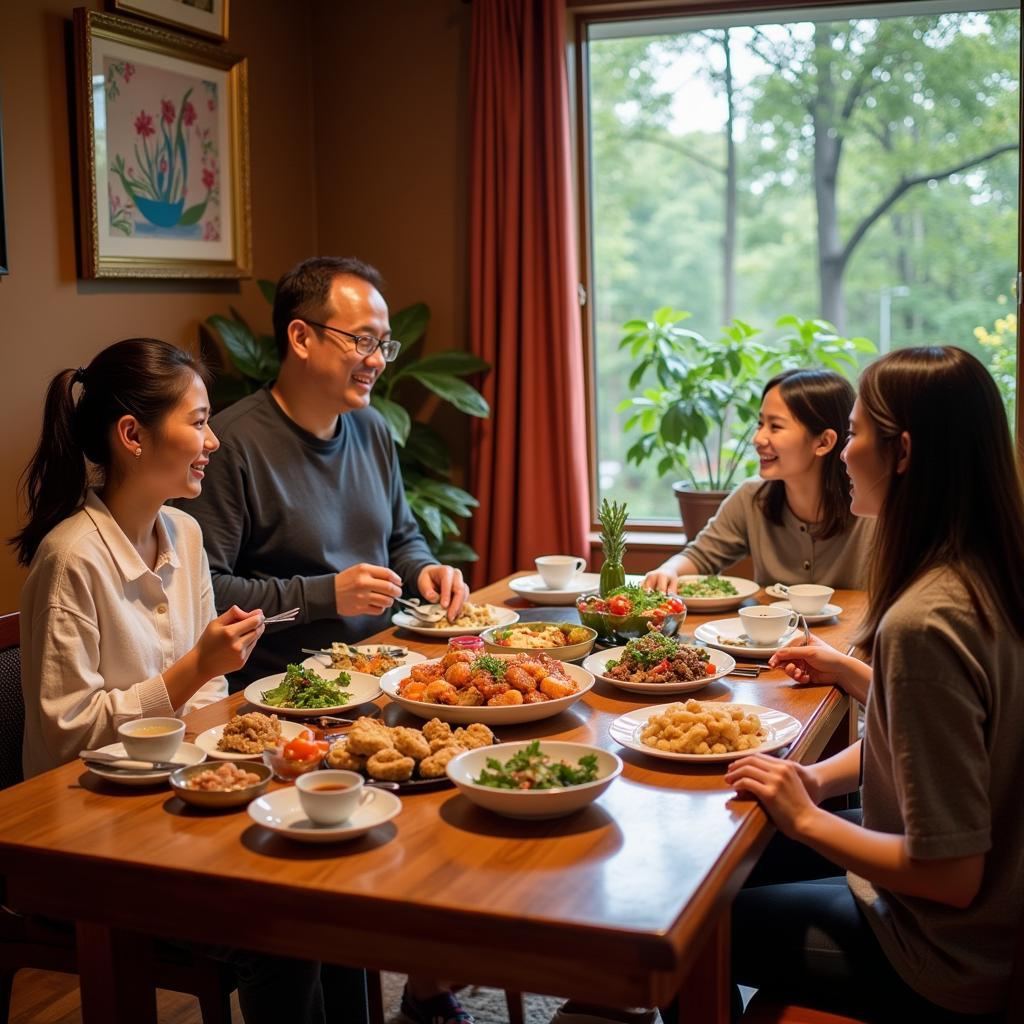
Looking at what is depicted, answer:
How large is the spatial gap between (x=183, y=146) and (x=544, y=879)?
124 inches

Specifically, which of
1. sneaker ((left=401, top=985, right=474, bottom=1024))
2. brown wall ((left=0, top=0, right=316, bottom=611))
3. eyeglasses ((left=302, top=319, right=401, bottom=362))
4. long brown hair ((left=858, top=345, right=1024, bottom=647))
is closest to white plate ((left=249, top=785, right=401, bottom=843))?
long brown hair ((left=858, top=345, right=1024, bottom=647))

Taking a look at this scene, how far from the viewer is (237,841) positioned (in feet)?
4.61

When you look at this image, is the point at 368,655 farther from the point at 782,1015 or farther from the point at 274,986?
the point at 782,1015

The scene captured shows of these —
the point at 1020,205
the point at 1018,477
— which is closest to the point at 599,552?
the point at 1020,205

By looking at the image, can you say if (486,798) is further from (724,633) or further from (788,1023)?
(724,633)

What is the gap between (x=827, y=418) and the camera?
2900 mm

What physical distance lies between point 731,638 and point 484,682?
72 cm

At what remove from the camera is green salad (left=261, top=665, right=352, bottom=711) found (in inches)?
73.3

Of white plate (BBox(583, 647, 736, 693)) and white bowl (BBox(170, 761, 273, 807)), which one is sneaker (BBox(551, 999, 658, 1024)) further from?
white bowl (BBox(170, 761, 273, 807))

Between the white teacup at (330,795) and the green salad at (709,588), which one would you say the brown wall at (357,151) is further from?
the white teacup at (330,795)

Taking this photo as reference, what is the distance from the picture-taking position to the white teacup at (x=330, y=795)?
53.8 inches

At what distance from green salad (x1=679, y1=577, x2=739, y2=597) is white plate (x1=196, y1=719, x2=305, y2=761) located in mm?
1141

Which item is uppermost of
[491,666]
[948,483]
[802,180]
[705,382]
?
[802,180]

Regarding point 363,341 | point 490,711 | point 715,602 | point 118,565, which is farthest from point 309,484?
point 490,711
